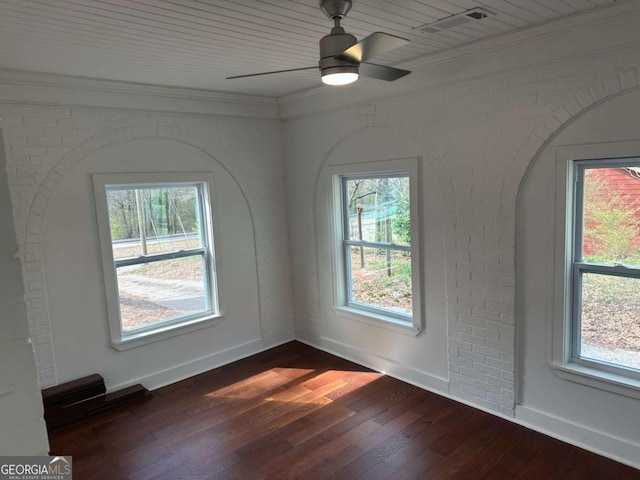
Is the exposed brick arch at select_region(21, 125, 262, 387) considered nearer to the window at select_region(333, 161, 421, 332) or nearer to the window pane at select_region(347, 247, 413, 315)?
the window at select_region(333, 161, 421, 332)

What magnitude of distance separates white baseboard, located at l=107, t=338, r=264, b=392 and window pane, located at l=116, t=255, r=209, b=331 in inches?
18.4

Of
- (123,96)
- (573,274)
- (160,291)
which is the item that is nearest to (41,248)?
(160,291)

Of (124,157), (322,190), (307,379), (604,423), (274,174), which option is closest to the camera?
(604,423)

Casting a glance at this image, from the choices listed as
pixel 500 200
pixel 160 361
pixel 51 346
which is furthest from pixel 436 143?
pixel 51 346

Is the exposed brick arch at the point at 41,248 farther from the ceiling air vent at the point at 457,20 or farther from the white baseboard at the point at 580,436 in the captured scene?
the white baseboard at the point at 580,436

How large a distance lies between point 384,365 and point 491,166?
6.72 feet

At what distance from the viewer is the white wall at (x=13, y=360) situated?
0.83 m

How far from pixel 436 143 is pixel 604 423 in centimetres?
221

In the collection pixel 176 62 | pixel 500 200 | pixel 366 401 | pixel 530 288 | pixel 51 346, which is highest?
pixel 176 62

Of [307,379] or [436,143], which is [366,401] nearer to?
[307,379]

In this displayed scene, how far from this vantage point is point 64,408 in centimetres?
358

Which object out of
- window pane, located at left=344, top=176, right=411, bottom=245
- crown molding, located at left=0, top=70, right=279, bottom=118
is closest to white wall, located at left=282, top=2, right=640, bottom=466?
window pane, located at left=344, top=176, right=411, bottom=245

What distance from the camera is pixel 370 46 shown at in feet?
7.16

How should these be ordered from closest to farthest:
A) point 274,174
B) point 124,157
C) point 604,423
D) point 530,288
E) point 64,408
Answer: point 604,423 < point 530,288 < point 64,408 < point 124,157 < point 274,174
